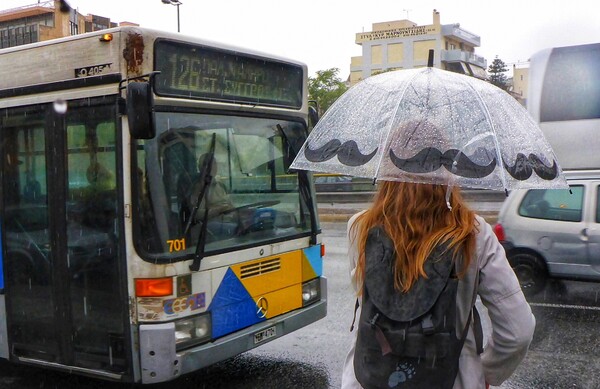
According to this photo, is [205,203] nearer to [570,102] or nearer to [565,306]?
[565,306]

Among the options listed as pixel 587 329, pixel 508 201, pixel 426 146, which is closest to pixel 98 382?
pixel 426 146

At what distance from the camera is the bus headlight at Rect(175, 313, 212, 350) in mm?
4699

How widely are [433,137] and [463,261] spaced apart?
0.50 meters

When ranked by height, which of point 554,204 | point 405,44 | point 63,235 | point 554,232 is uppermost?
point 405,44

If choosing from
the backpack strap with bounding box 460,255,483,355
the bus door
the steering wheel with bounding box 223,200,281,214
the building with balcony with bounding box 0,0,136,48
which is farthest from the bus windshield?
the building with balcony with bounding box 0,0,136,48

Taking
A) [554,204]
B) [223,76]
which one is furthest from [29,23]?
[223,76]

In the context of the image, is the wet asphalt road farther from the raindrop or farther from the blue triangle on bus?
the raindrop

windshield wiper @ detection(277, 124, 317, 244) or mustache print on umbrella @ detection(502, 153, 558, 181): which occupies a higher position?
mustache print on umbrella @ detection(502, 153, 558, 181)

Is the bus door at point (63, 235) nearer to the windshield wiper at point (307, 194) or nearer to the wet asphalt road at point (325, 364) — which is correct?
the wet asphalt road at point (325, 364)

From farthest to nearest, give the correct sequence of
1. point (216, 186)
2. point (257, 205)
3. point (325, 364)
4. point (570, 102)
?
point (570, 102) < point (325, 364) < point (257, 205) < point (216, 186)

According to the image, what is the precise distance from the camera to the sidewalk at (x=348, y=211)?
17.7 m

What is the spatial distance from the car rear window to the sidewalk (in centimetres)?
788

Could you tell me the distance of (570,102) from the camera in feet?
40.7

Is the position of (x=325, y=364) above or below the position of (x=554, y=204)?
below
